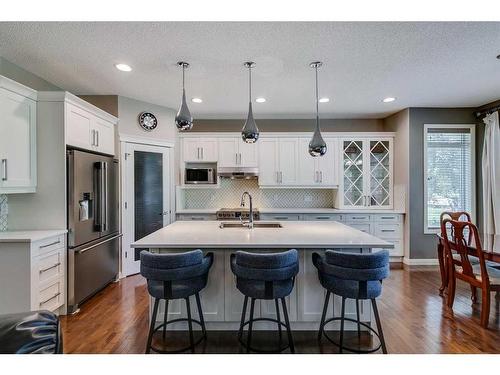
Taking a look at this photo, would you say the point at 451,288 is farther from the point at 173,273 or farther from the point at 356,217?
the point at 173,273

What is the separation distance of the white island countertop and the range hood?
2014 millimetres

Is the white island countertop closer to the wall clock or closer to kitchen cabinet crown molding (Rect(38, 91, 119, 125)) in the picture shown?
kitchen cabinet crown molding (Rect(38, 91, 119, 125))

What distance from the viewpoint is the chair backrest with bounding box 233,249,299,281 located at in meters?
1.93

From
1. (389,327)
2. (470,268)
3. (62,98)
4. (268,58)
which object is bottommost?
(389,327)

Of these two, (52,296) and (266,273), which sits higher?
(266,273)

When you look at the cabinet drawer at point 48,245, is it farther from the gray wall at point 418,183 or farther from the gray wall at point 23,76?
the gray wall at point 418,183

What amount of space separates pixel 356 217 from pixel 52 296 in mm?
4254

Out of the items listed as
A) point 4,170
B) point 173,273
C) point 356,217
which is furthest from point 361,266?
point 4,170

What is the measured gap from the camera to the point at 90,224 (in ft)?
10.2

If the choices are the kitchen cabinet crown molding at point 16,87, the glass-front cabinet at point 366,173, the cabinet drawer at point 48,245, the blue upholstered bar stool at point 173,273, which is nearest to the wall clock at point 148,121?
the kitchen cabinet crown molding at point 16,87
